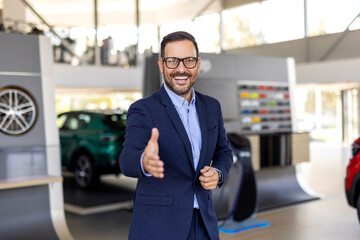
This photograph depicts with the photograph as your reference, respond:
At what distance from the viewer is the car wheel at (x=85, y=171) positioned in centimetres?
751

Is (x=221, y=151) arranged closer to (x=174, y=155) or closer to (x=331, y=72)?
(x=174, y=155)

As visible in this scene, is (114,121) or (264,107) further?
(114,121)

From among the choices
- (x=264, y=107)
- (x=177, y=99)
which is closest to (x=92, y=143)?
(x=264, y=107)

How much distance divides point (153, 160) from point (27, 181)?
128 inches

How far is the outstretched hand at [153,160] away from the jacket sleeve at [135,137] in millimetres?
109

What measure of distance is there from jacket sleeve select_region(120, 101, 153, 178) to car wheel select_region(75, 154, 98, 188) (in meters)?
6.05

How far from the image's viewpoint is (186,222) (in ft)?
5.33

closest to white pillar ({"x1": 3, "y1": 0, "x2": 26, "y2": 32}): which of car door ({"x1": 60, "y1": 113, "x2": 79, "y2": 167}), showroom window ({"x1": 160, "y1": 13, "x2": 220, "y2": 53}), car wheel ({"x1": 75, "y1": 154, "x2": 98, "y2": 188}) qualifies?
showroom window ({"x1": 160, "y1": 13, "x2": 220, "y2": 53})

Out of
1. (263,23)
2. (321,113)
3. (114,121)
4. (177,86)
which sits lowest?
(321,113)

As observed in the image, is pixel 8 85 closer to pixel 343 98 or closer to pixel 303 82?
pixel 303 82

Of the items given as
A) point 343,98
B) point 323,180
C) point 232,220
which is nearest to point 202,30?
point 343,98

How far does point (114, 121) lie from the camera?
A: 7496 mm

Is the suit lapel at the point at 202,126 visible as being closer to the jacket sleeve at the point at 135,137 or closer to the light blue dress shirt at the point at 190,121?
the light blue dress shirt at the point at 190,121

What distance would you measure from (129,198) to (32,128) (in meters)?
2.64
